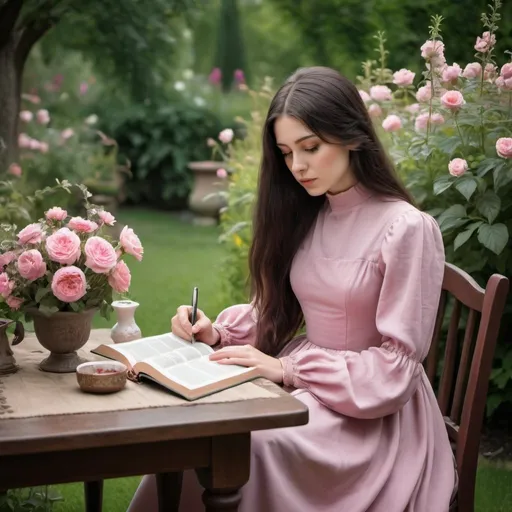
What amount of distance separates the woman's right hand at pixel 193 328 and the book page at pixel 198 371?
0.24 metres

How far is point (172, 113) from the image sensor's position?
12820 millimetres

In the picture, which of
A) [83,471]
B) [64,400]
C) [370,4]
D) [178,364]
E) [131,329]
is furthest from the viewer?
[370,4]

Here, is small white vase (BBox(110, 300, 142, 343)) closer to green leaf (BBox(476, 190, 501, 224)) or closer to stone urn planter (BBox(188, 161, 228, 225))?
green leaf (BBox(476, 190, 501, 224))

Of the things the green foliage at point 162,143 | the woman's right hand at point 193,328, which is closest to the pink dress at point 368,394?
the woman's right hand at point 193,328

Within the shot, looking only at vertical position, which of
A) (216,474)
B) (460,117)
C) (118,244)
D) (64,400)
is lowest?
(216,474)

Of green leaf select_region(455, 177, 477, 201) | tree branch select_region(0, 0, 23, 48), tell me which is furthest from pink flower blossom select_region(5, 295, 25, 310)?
tree branch select_region(0, 0, 23, 48)

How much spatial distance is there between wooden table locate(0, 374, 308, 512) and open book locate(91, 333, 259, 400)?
9 centimetres

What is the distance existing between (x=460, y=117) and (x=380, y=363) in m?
1.81

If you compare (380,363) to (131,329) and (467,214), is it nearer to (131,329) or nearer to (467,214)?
(131,329)

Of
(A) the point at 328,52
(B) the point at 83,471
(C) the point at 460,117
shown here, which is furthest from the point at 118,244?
(A) the point at 328,52

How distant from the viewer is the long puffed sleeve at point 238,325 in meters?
2.73

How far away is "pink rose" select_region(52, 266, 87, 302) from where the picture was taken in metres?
2.17

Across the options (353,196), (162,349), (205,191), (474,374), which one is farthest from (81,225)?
(205,191)

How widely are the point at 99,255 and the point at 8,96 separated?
4.27 m
